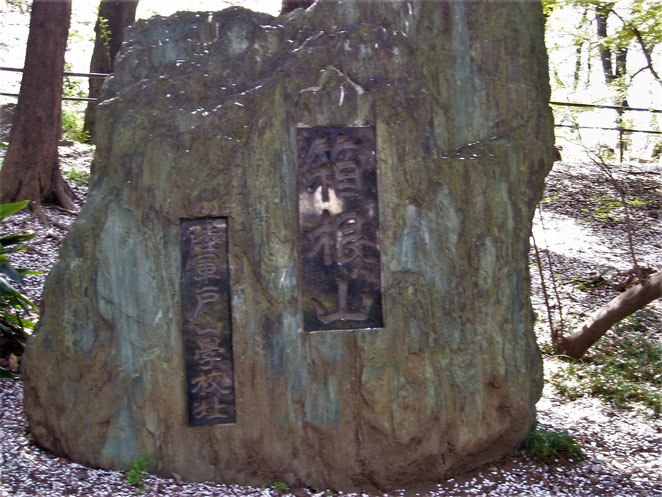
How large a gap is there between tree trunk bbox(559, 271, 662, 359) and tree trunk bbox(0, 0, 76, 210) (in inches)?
211

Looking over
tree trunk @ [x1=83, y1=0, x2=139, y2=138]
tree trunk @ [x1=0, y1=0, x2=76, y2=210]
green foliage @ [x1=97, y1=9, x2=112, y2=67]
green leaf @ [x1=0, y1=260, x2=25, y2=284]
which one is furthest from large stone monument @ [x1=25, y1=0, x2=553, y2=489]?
tree trunk @ [x1=83, y1=0, x2=139, y2=138]

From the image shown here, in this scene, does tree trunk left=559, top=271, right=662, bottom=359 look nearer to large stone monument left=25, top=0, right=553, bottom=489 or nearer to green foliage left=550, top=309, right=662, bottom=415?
green foliage left=550, top=309, right=662, bottom=415

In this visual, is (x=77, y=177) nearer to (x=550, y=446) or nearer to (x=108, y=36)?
(x=108, y=36)

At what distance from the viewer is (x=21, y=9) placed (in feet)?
34.6

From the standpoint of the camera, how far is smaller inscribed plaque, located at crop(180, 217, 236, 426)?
3.84m

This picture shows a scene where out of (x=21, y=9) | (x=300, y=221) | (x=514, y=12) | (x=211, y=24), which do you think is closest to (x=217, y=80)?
(x=211, y=24)

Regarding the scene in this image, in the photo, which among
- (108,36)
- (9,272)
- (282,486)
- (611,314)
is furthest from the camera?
(108,36)

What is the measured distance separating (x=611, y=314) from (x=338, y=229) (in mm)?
3182

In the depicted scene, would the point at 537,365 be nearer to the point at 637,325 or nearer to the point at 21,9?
the point at 637,325

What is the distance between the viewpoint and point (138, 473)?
3779 mm

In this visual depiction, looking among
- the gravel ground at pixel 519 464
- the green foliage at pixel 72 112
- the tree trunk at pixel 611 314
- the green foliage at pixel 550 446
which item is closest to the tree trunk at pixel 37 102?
the gravel ground at pixel 519 464

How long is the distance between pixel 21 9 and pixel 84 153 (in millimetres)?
3193

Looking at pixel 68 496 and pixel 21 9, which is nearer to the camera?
pixel 68 496

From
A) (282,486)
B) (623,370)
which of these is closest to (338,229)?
(282,486)
